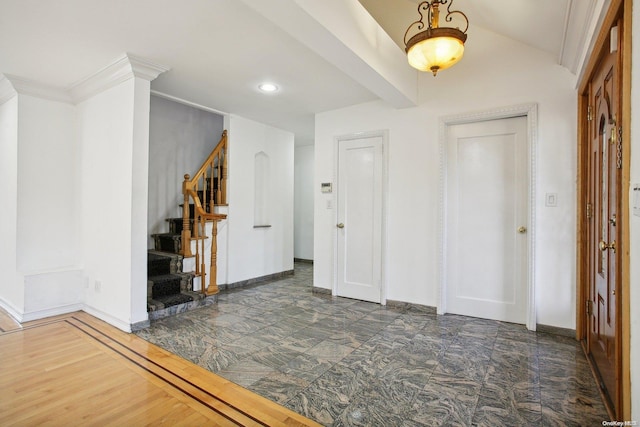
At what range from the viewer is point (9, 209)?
349 centimetres

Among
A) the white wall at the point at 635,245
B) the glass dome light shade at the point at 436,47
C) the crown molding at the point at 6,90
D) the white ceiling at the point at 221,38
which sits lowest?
the white wall at the point at 635,245

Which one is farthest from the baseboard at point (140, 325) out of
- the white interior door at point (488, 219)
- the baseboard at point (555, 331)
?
the baseboard at point (555, 331)

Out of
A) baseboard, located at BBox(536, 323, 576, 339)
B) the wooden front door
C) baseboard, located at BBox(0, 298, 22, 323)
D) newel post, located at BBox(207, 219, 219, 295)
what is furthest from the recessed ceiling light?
baseboard, located at BBox(536, 323, 576, 339)

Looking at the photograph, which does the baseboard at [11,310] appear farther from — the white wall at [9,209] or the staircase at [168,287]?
the staircase at [168,287]

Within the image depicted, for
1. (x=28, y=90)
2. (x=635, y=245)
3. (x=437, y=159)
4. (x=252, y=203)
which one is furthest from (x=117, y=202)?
(x=635, y=245)

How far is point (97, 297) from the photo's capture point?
3.36 m

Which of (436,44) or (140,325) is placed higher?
(436,44)

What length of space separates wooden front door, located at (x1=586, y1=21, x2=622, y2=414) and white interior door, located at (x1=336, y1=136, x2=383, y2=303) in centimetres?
197

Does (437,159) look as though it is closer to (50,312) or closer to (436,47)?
(436,47)

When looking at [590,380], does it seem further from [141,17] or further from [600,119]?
[141,17]

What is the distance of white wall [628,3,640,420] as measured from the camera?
1.23 meters

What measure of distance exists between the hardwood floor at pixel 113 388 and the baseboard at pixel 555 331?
2424 millimetres

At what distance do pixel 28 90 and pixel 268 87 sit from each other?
8.05ft

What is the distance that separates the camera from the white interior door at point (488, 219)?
3.15 metres
